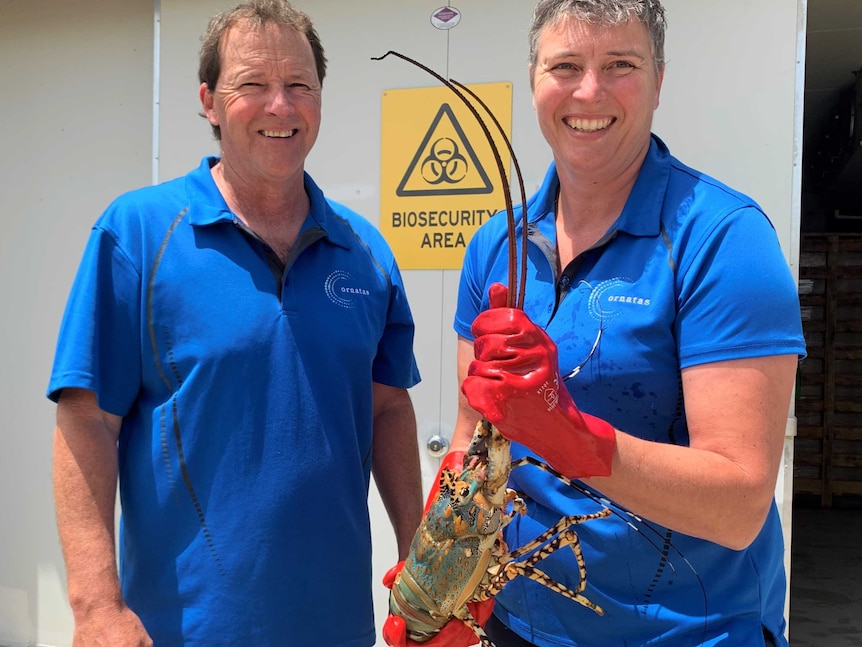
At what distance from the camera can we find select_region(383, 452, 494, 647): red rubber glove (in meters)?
1.76

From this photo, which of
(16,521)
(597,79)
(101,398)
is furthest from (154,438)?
(16,521)

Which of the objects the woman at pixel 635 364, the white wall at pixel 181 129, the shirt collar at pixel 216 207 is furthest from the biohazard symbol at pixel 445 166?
the woman at pixel 635 364

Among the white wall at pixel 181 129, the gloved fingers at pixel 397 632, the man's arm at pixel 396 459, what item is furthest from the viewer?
the white wall at pixel 181 129

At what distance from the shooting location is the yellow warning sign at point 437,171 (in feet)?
10.7

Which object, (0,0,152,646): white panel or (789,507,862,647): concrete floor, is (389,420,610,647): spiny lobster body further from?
(789,507,862,647): concrete floor

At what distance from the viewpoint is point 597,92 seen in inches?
59.0

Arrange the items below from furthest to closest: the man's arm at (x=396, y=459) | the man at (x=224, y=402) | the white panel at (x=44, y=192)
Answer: the white panel at (x=44, y=192) → the man's arm at (x=396, y=459) → the man at (x=224, y=402)

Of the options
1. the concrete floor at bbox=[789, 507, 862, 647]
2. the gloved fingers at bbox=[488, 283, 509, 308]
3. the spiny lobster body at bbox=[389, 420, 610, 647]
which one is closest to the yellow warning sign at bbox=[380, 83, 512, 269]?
the spiny lobster body at bbox=[389, 420, 610, 647]

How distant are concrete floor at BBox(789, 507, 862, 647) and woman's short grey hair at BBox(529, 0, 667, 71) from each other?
456 cm

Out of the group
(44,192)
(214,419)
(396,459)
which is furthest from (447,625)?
(44,192)

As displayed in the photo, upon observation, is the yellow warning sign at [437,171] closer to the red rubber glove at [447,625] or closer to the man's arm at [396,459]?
the man's arm at [396,459]

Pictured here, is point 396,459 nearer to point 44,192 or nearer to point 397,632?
point 397,632

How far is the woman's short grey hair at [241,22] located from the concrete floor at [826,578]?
4789 mm

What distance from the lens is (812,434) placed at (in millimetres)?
8547
